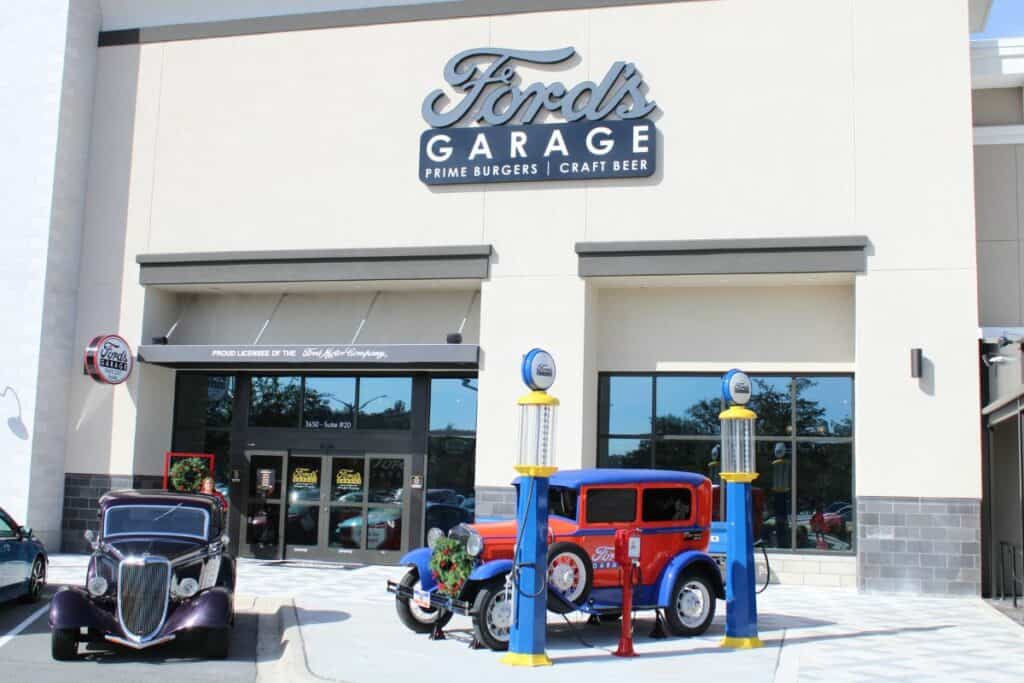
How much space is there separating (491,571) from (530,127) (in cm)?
974

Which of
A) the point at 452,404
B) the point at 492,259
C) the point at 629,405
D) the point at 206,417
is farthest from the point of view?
the point at 206,417

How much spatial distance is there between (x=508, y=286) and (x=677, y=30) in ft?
17.2

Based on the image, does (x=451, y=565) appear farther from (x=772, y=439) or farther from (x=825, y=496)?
(x=825, y=496)

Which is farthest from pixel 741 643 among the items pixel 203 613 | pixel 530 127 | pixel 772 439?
pixel 530 127

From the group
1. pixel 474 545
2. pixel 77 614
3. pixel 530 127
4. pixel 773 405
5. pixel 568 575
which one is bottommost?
pixel 77 614

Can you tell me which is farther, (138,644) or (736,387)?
(736,387)

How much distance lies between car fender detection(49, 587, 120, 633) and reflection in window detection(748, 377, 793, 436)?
36.3ft

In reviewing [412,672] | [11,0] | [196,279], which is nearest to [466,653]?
[412,672]

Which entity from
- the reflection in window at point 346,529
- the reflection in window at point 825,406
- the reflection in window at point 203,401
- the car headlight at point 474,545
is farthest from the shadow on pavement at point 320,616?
the reflection in window at point 825,406

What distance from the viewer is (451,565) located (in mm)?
10664

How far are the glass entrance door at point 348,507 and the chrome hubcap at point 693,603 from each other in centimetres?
803

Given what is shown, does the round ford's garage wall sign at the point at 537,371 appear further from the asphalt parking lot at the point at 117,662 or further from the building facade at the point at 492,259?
the building facade at the point at 492,259

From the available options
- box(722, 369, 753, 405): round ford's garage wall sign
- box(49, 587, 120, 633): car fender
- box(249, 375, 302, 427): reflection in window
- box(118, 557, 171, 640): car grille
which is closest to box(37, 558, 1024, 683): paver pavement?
box(118, 557, 171, 640): car grille

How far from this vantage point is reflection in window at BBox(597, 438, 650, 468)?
17875 millimetres
